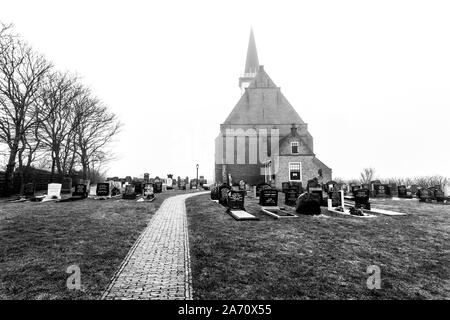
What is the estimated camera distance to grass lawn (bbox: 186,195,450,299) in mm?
4523

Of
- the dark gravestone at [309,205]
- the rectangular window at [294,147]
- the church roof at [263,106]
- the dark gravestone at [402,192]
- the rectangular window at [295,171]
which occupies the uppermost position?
the church roof at [263,106]

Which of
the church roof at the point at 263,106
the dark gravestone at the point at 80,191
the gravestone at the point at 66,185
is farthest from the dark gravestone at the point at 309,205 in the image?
the church roof at the point at 263,106

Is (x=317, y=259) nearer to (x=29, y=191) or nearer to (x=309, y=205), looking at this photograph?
(x=309, y=205)

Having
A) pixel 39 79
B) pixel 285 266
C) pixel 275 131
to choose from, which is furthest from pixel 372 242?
pixel 275 131

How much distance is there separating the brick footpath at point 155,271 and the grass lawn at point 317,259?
0.27 metres

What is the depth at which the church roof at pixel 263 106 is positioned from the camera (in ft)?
129

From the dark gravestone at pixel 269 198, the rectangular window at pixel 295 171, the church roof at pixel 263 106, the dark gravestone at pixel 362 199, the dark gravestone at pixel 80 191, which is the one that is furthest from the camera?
the church roof at pixel 263 106

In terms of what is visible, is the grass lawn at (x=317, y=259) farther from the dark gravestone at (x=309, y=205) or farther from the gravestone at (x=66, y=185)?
the gravestone at (x=66, y=185)

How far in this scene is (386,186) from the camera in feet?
77.8

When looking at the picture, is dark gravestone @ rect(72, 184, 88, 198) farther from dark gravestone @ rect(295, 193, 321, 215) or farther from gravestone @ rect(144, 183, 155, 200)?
dark gravestone @ rect(295, 193, 321, 215)

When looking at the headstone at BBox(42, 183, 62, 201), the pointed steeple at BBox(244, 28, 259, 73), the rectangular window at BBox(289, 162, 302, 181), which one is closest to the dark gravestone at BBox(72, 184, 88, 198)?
the headstone at BBox(42, 183, 62, 201)

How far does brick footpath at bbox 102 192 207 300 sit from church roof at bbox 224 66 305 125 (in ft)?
107

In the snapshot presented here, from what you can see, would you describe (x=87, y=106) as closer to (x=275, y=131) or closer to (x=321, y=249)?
(x=275, y=131)
